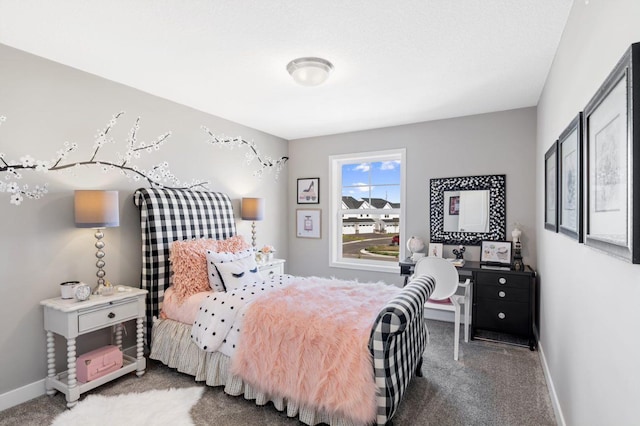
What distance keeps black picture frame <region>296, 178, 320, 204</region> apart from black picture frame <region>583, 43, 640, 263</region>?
12.3 ft

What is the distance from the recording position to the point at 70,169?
2.71 m

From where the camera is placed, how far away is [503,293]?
339 cm

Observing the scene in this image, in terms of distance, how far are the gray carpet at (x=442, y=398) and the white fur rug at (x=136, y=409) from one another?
7 centimetres

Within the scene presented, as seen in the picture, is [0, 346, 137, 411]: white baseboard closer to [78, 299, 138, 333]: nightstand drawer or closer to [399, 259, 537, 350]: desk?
[78, 299, 138, 333]: nightstand drawer

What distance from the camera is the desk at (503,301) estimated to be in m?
3.28

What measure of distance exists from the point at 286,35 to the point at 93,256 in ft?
7.68

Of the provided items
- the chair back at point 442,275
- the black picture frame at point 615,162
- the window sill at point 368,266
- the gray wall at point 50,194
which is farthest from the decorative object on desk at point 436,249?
the gray wall at point 50,194

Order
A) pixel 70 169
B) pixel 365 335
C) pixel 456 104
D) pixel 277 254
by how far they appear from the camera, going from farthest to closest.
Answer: pixel 277 254, pixel 456 104, pixel 70 169, pixel 365 335

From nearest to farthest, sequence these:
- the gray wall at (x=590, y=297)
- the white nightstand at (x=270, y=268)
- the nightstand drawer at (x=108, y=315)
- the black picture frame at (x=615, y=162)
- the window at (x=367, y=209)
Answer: the black picture frame at (x=615, y=162) → the gray wall at (x=590, y=297) → the nightstand drawer at (x=108, y=315) → the white nightstand at (x=270, y=268) → the window at (x=367, y=209)

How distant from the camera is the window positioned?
181 inches

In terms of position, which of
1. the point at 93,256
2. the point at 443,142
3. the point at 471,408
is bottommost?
the point at 471,408

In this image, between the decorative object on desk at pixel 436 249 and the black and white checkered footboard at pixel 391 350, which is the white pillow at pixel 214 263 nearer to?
the black and white checkered footboard at pixel 391 350

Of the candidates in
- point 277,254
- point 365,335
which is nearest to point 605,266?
point 365,335

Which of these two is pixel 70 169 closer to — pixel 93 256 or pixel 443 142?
pixel 93 256
